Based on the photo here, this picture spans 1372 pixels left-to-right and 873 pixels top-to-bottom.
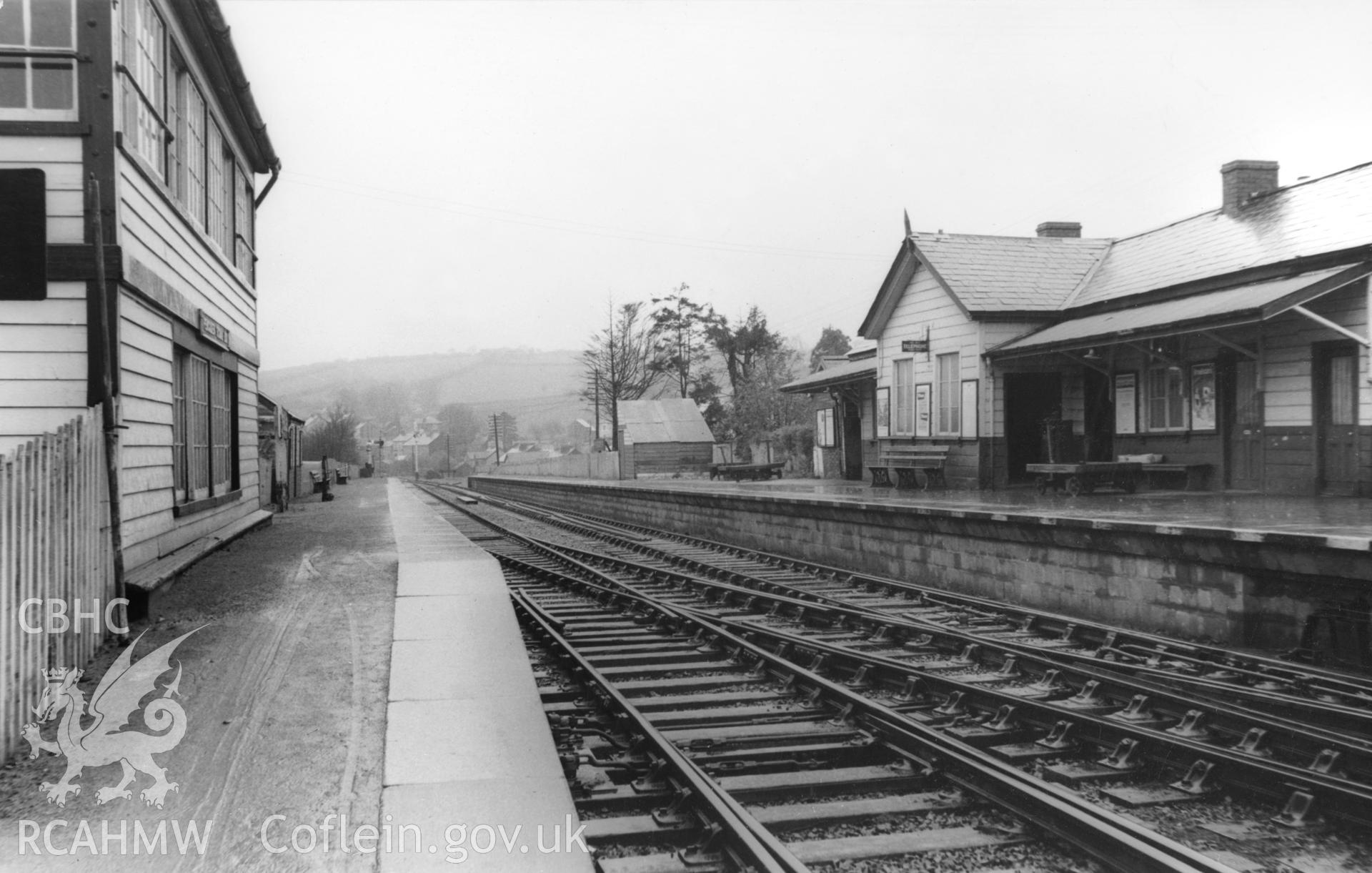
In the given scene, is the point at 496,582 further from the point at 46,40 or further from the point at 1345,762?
the point at 1345,762

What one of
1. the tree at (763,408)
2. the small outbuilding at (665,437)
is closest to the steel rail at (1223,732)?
the small outbuilding at (665,437)

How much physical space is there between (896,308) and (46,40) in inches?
683

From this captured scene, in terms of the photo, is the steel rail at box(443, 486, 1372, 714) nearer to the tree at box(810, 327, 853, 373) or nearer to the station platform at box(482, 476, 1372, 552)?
the station platform at box(482, 476, 1372, 552)

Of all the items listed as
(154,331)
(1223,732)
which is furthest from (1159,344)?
Result: (154,331)

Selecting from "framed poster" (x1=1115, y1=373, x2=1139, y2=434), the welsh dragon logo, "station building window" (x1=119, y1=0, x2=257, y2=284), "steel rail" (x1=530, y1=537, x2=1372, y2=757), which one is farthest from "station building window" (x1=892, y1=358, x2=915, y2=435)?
the welsh dragon logo

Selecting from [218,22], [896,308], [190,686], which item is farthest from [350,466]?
[190,686]

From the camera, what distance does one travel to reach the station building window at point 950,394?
62.1ft

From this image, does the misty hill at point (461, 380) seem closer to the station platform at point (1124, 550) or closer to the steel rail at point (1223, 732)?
the station platform at point (1124, 550)

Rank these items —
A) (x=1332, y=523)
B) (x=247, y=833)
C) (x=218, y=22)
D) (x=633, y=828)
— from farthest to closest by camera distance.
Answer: (x=218, y=22) → (x=1332, y=523) → (x=633, y=828) → (x=247, y=833)

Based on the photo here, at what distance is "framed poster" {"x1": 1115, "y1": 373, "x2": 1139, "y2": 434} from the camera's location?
52.9 feet

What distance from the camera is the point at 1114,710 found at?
5.76 meters

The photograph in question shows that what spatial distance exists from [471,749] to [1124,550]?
6.74 metres

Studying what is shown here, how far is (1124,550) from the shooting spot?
8719 mm

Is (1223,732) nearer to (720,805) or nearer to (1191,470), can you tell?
(720,805)
